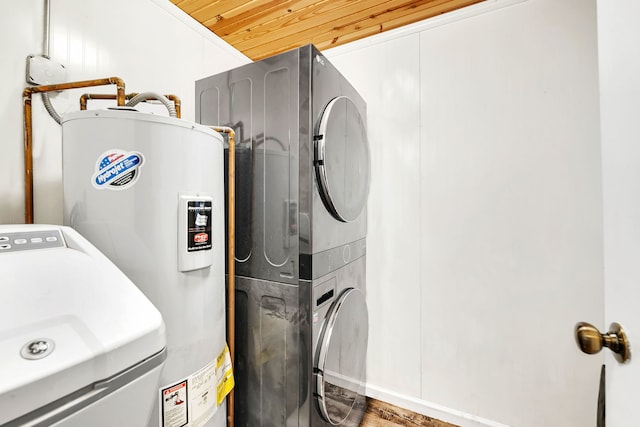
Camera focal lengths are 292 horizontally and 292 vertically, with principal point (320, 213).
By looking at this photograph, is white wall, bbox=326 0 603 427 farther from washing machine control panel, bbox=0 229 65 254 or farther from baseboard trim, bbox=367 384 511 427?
washing machine control panel, bbox=0 229 65 254

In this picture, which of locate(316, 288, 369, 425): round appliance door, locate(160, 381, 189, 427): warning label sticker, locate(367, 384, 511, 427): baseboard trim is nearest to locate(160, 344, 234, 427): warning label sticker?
locate(160, 381, 189, 427): warning label sticker

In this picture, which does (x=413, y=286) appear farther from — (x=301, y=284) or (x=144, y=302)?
(x=144, y=302)

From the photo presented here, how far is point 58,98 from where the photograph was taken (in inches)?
48.6

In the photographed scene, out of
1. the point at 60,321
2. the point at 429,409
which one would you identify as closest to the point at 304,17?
Result: the point at 60,321

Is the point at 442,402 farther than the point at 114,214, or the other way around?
the point at 442,402

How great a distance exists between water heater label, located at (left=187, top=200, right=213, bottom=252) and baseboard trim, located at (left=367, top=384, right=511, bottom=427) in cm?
167

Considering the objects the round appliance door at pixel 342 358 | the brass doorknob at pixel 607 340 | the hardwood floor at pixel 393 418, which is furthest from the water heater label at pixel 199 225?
the hardwood floor at pixel 393 418

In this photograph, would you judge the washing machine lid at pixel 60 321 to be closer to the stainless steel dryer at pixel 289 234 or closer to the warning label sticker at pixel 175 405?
the warning label sticker at pixel 175 405

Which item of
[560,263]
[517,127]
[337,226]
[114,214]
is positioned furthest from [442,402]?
[114,214]

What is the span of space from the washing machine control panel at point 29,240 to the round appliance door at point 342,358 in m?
0.98

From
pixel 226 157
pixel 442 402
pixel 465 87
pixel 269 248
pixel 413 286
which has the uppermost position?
pixel 465 87

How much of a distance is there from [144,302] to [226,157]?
0.86 meters

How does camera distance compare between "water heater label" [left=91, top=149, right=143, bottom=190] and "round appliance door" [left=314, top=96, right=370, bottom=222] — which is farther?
"round appliance door" [left=314, top=96, right=370, bottom=222]

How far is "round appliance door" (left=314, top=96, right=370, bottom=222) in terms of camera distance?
125 cm
